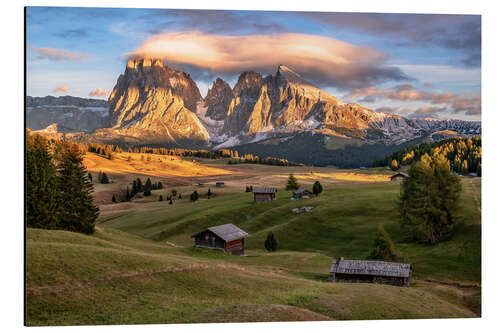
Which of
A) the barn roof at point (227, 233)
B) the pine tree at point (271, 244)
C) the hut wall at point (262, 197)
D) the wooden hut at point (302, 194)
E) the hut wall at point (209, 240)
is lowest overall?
the pine tree at point (271, 244)

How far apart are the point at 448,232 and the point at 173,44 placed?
124ft

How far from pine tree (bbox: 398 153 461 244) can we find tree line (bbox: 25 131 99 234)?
38376 millimetres

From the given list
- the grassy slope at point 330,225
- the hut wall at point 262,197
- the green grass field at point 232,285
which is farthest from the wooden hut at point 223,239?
the hut wall at point 262,197

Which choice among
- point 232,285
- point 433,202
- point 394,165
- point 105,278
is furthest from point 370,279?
point 394,165

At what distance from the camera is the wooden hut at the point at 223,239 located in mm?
50119

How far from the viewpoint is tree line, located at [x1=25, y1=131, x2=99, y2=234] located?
35.0m

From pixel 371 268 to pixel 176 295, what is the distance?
19774 mm

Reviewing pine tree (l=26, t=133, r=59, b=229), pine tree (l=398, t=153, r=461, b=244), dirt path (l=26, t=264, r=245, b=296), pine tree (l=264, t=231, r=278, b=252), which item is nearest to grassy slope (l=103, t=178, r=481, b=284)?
pine tree (l=398, t=153, r=461, b=244)

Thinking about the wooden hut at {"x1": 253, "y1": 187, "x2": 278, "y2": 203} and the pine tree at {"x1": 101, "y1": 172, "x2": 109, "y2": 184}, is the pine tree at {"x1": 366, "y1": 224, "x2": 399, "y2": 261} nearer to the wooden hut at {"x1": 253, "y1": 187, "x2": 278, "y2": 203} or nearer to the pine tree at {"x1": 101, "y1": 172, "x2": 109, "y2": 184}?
the wooden hut at {"x1": 253, "y1": 187, "x2": 278, "y2": 203}

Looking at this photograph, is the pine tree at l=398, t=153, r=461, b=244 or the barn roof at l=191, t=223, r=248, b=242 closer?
the pine tree at l=398, t=153, r=461, b=244

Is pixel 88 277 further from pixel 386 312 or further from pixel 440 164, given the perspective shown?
pixel 440 164

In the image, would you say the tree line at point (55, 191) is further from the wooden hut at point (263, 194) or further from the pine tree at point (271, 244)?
the wooden hut at point (263, 194)

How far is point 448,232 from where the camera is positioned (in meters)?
47.8
